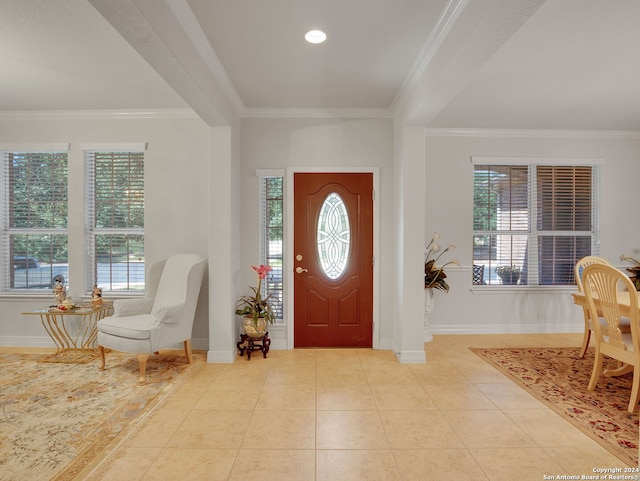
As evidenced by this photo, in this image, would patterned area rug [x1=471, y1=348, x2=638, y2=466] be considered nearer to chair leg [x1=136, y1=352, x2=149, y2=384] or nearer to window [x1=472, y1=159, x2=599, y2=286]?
window [x1=472, y1=159, x2=599, y2=286]

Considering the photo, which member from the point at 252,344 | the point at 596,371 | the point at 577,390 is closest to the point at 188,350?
the point at 252,344

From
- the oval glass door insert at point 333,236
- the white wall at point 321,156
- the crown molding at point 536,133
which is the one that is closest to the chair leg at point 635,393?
the white wall at point 321,156

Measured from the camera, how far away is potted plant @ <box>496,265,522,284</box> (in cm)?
493

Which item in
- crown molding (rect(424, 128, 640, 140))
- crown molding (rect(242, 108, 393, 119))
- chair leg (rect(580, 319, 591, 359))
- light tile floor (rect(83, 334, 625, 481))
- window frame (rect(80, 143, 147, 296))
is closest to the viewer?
light tile floor (rect(83, 334, 625, 481))

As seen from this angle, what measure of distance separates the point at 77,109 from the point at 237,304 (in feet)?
9.26

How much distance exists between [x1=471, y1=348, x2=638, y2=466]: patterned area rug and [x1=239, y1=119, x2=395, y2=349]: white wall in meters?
1.32

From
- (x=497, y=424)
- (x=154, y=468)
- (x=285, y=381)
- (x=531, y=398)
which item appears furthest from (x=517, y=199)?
(x=154, y=468)

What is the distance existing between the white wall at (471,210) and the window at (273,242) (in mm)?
1912

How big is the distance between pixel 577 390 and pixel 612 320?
663 mm

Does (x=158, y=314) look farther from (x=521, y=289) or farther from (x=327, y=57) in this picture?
(x=521, y=289)

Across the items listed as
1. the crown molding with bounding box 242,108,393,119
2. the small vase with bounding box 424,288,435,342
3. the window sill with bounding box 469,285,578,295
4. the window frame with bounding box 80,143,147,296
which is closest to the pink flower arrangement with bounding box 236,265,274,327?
the window frame with bounding box 80,143,147,296

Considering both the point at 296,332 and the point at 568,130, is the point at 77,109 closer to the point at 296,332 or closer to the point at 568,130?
the point at 296,332

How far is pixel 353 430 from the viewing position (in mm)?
2459

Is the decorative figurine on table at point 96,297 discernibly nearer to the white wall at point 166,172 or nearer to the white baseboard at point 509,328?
the white wall at point 166,172
